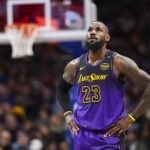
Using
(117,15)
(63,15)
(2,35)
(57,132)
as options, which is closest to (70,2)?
(63,15)

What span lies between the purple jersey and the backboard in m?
4.01

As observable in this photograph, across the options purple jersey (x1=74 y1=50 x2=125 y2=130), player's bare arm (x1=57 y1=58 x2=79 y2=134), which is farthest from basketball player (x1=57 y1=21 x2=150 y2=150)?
player's bare arm (x1=57 y1=58 x2=79 y2=134)

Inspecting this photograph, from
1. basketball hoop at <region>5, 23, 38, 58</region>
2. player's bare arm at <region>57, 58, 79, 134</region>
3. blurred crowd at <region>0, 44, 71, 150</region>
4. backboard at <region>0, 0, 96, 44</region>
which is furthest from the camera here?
blurred crowd at <region>0, 44, 71, 150</region>

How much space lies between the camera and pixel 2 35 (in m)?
10.6

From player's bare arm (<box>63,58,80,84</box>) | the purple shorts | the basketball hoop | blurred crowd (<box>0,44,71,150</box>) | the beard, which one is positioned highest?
the beard

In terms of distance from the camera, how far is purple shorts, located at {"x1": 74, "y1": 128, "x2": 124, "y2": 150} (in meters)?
6.34

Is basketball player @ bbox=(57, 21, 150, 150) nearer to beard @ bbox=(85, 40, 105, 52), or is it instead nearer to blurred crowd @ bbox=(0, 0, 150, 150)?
beard @ bbox=(85, 40, 105, 52)

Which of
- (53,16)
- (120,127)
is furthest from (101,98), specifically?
(53,16)

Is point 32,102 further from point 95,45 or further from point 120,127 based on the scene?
point 120,127

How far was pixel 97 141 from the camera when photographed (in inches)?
250

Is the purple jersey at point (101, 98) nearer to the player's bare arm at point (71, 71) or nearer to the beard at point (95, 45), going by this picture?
the beard at point (95, 45)

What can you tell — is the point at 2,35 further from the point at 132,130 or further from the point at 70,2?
the point at 132,130

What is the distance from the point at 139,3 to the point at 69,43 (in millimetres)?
7156

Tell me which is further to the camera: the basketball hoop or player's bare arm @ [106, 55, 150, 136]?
the basketball hoop
